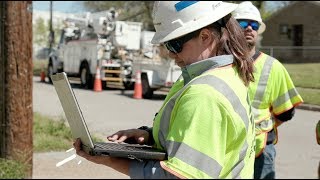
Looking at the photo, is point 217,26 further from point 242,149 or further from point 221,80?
point 242,149

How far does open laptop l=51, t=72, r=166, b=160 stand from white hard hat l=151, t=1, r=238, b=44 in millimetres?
332

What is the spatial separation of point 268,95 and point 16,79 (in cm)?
291

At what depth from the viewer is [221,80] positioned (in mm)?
1776

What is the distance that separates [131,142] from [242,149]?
50 centimetres

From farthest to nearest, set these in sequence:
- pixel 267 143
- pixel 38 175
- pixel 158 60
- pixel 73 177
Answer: pixel 158 60
pixel 38 175
pixel 73 177
pixel 267 143

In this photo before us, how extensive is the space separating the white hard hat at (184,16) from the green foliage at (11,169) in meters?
4.18

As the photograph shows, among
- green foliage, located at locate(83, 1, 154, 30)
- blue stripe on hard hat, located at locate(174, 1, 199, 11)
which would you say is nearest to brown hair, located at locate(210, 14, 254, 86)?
blue stripe on hard hat, located at locate(174, 1, 199, 11)

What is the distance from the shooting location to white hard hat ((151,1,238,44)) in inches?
71.2

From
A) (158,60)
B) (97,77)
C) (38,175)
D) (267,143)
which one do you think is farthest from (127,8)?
(267,143)

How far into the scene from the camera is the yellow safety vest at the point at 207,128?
1.63 meters

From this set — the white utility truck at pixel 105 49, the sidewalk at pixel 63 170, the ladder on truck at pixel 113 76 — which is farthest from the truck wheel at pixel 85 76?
the sidewalk at pixel 63 170

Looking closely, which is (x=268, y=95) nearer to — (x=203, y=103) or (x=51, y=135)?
(x=203, y=103)

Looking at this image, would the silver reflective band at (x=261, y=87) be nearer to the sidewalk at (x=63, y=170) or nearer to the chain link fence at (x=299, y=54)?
A: the chain link fence at (x=299, y=54)

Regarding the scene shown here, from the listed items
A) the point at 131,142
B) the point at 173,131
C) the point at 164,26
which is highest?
the point at 164,26
